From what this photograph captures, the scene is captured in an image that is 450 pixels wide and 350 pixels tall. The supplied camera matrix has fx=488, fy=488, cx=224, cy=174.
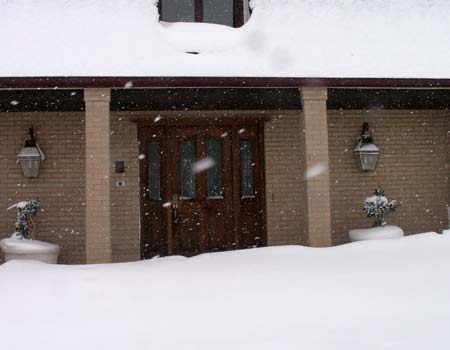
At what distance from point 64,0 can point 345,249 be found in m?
5.96

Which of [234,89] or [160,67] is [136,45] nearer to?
[160,67]

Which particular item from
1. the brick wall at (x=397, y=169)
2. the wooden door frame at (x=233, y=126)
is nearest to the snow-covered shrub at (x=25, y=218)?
the wooden door frame at (x=233, y=126)

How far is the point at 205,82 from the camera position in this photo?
7012 millimetres

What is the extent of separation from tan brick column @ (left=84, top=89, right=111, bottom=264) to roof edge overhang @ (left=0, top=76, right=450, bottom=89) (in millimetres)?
261

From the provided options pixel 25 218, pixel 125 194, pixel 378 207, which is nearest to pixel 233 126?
pixel 125 194

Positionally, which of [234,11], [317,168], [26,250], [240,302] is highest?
[234,11]

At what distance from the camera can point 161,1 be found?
8492 mm

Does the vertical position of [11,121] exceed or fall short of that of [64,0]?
it falls short

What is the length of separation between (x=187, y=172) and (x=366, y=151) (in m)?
3.25

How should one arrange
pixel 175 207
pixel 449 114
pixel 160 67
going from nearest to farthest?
pixel 160 67 < pixel 175 207 < pixel 449 114

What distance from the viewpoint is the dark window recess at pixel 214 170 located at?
350 inches

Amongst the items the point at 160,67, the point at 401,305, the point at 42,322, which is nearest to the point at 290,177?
the point at 160,67

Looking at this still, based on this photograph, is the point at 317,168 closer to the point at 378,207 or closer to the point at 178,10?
the point at 378,207

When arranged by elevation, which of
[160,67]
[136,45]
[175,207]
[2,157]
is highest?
[136,45]
